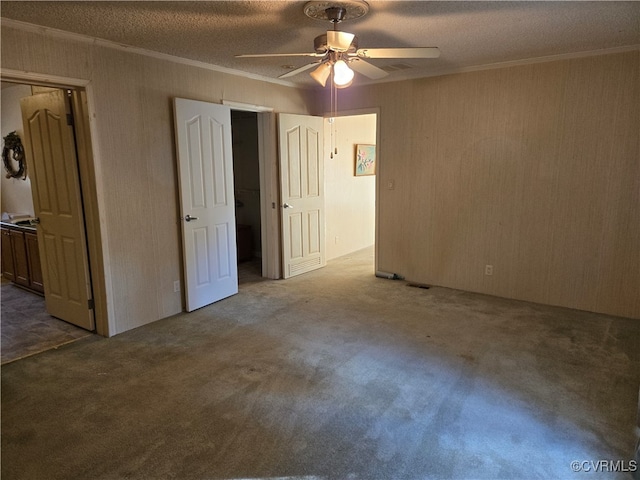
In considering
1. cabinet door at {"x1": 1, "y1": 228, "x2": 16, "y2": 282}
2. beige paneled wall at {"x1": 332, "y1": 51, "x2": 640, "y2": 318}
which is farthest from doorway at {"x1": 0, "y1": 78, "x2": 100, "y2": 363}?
beige paneled wall at {"x1": 332, "y1": 51, "x2": 640, "y2": 318}

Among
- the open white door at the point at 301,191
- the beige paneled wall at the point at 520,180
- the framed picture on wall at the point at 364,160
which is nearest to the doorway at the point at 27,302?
the open white door at the point at 301,191

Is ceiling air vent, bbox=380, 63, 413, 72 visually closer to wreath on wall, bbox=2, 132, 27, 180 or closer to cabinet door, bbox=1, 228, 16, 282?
wreath on wall, bbox=2, 132, 27, 180

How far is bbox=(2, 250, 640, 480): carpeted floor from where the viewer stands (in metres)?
2.08

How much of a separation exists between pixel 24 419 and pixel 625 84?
5.21 metres

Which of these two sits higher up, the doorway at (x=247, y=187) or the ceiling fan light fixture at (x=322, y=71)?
the ceiling fan light fixture at (x=322, y=71)

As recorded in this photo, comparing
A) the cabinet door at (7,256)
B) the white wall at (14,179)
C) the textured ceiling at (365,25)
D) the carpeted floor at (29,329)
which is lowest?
the carpeted floor at (29,329)

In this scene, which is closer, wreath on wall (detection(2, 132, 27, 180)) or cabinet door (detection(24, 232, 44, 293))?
cabinet door (detection(24, 232, 44, 293))

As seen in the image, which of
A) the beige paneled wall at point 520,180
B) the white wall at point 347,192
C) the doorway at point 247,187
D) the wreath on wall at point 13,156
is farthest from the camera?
the doorway at point 247,187

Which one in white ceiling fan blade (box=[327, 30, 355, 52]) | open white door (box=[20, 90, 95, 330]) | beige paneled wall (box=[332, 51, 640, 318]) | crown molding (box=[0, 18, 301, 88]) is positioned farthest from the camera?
beige paneled wall (box=[332, 51, 640, 318])

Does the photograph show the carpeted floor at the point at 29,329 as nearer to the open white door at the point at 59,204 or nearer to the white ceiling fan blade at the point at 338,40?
the open white door at the point at 59,204

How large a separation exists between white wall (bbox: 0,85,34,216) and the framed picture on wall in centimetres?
449

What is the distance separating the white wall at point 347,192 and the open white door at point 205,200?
2.02m

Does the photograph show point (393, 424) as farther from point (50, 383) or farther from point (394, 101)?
point (394, 101)

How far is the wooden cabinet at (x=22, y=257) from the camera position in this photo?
470 cm
